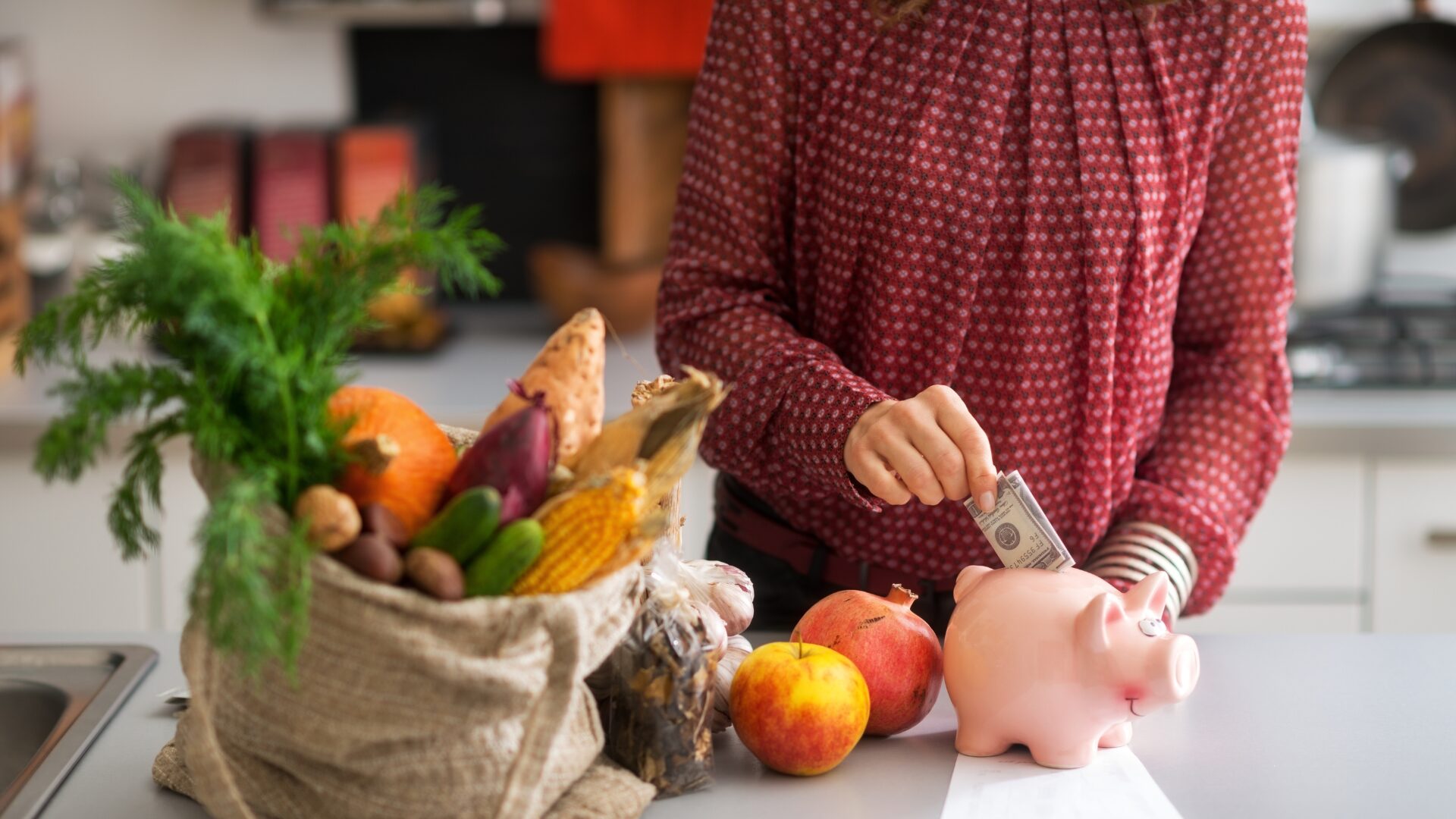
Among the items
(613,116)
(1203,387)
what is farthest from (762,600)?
(613,116)

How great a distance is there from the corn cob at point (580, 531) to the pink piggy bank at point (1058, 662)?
25cm

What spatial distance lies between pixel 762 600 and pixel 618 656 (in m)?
0.38

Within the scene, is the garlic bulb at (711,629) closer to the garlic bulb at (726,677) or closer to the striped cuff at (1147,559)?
the garlic bulb at (726,677)

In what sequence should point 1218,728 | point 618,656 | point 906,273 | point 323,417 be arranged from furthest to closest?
1. point 906,273
2. point 1218,728
3. point 618,656
4. point 323,417

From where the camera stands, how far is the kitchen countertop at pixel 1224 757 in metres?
0.79

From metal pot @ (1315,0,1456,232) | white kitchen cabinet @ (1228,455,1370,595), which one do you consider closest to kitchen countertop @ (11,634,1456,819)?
white kitchen cabinet @ (1228,455,1370,595)

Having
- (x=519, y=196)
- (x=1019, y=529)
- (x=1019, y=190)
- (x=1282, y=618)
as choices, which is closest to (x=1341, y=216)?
(x=1282, y=618)

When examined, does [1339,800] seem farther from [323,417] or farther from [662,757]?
[323,417]

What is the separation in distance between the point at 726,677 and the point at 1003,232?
408mm

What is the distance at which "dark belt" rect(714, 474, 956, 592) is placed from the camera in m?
1.10

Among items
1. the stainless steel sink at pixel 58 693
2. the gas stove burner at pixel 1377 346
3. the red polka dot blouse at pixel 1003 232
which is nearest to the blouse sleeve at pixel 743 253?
the red polka dot blouse at pixel 1003 232

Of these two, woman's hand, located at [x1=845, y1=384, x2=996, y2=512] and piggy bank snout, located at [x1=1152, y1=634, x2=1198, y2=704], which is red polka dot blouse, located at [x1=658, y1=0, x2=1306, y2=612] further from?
piggy bank snout, located at [x1=1152, y1=634, x2=1198, y2=704]

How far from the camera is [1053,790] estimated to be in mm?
796

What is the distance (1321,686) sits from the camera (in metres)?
0.96
